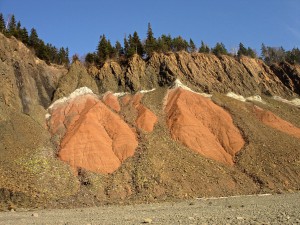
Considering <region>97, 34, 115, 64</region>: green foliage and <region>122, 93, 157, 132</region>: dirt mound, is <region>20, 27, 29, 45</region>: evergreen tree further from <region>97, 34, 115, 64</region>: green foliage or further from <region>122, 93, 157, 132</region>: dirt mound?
<region>122, 93, 157, 132</region>: dirt mound

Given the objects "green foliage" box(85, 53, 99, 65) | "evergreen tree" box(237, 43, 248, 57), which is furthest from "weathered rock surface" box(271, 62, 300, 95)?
"green foliage" box(85, 53, 99, 65)

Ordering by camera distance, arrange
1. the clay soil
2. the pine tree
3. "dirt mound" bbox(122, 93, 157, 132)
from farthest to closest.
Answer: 1. the pine tree
2. "dirt mound" bbox(122, 93, 157, 132)
3. the clay soil

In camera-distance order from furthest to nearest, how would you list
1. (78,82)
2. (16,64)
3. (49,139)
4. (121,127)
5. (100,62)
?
(100,62) < (78,82) < (16,64) < (121,127) < (49,139)

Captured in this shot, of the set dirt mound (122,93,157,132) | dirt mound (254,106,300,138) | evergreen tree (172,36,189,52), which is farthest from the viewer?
evergreen tree (172,36,189,52)

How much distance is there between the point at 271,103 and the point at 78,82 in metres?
34.7

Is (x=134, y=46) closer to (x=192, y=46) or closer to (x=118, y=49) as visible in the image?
(x=118, y=49)

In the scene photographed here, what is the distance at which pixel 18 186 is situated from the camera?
103 ft

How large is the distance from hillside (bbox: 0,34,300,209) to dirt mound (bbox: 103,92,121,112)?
19 centimetres

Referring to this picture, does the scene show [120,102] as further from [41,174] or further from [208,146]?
Answer: [41,174]

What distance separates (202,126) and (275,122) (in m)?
12.3

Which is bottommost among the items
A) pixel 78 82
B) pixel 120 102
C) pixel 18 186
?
pixel 18 186

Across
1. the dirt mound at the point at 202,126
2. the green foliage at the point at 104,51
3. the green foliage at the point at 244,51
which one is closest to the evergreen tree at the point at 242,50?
the green foliage at the point at 244,51

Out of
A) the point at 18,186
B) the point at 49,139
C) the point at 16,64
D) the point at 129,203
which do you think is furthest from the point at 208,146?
the point at 16,64

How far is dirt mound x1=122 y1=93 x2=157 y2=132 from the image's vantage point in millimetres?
46778
